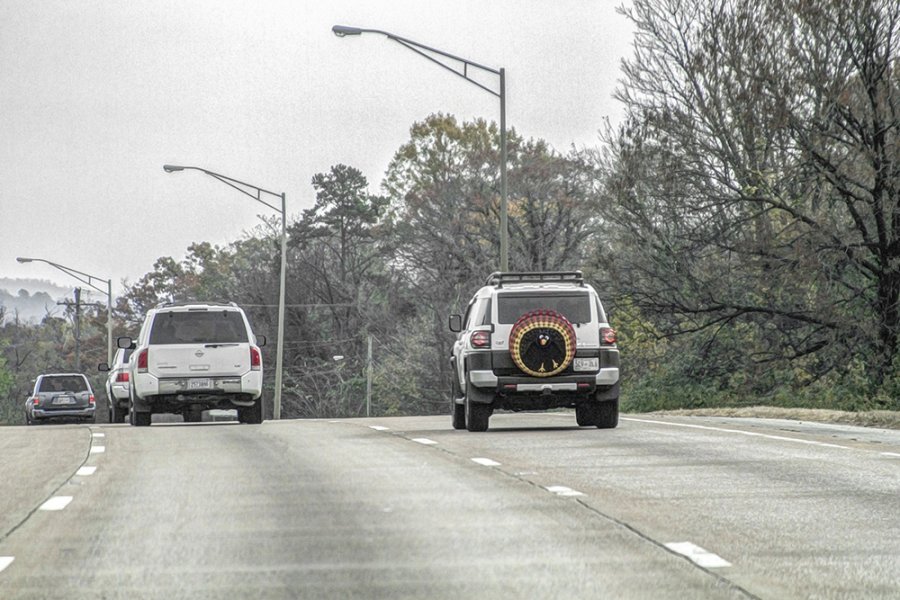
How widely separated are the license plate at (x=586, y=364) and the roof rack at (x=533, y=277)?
3.93ft

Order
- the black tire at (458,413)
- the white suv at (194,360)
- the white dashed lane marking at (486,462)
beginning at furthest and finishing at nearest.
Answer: the white suv at (194,360) < the black tire at (458,413) < the white dashed lane marking at (486,462)

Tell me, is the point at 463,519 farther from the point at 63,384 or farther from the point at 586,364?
the point at 63,384

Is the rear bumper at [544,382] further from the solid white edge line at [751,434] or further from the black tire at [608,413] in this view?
the solid white edge line at [751,434]

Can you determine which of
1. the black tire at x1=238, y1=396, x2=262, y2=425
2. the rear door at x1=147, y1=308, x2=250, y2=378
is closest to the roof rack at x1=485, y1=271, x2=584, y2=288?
the rear door at x1=147, y1=308, x2=250, y2=378

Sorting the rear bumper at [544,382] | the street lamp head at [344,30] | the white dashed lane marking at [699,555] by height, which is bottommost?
the white dashed lane marking at [699,555]

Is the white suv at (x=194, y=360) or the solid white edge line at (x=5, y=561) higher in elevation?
the white suv at (x=194, y=360)

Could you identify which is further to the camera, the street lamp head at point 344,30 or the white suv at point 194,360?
the street lamp head at point 344,30

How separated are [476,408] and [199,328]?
7.10 metres

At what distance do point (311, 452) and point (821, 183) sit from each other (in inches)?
658

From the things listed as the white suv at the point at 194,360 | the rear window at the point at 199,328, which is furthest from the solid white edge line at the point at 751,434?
the rear window at the point at 199,328

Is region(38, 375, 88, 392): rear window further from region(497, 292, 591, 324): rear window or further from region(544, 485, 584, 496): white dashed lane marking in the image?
region(544, 485, 584, 496): white dashed lane marking

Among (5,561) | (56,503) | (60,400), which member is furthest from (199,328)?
(60,400)

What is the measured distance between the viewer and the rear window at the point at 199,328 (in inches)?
1040

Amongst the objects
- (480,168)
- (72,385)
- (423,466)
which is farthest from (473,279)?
(423,466)
